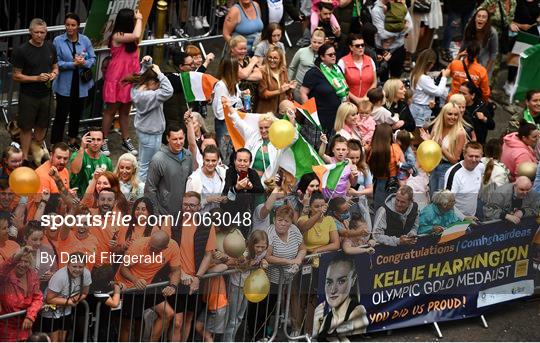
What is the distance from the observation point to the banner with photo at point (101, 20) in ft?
54.9

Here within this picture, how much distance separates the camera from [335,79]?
16.7 meters

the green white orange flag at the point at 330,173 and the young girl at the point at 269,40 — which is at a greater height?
the green white orange flag at the point at 330,173

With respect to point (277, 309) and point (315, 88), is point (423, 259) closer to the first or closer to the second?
point (277, 309)

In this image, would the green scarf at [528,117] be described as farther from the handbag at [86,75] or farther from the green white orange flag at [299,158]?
the handbag at [86,75]

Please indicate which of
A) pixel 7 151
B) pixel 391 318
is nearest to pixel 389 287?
pixel 391 318

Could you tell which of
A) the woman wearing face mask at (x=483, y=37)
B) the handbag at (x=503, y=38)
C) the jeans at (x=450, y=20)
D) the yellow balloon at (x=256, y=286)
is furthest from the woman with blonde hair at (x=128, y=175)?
the jeans at (x=450, y=20)

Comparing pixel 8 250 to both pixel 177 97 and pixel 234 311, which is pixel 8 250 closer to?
pixel 234 311

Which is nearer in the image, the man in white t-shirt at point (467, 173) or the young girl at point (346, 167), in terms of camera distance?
the young girl at point (346, 167)

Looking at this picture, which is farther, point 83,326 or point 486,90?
point 486,90

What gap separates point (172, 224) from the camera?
1284 cm

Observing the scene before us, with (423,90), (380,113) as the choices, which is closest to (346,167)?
(380,113)

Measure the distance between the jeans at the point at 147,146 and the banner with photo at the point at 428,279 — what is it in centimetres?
301

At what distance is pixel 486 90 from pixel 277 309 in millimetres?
5044

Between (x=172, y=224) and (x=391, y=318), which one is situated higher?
(x=172, y=224)
